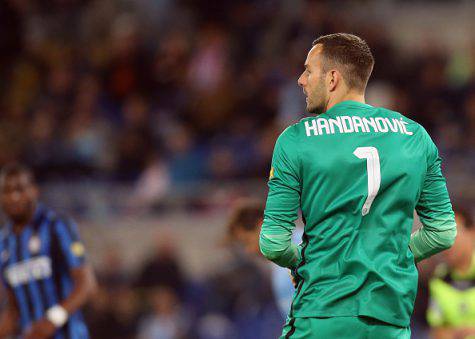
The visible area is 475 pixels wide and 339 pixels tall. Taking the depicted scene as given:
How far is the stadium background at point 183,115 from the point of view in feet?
33.9

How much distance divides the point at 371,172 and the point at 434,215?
0.38 meters

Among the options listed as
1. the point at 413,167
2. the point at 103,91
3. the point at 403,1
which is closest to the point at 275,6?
the point at 403,1

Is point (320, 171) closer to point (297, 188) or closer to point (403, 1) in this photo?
point (297, 188)

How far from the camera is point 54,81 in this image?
12.6m

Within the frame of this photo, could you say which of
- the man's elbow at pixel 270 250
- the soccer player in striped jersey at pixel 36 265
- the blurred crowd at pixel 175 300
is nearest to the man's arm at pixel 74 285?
the soccer player in striped jersey at pixel 36 265

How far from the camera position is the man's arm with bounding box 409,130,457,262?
3578 mm

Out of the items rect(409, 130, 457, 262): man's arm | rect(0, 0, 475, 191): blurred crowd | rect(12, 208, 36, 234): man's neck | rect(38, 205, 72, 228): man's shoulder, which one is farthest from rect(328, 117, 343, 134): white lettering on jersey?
rect(0, 0, 475, 191): blurred crowd

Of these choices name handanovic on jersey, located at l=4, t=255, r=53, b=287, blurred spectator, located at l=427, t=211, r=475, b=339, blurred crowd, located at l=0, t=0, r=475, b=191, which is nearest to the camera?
blurred spectator, located at l=427, t=211, r=475, b=339

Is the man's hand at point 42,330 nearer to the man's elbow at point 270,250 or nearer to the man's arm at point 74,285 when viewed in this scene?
the man's arm at point 74,285

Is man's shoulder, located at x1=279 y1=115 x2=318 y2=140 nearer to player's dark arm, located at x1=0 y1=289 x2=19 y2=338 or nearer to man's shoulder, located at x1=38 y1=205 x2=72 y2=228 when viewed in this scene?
man's shoulder, located at x1=38 y1=205 x2=72 y2=228

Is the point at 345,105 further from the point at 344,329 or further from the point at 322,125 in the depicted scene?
the point at 344,329

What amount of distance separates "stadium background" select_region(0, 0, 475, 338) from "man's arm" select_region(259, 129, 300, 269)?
5.77 m

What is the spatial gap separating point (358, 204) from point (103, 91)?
9.26 meters

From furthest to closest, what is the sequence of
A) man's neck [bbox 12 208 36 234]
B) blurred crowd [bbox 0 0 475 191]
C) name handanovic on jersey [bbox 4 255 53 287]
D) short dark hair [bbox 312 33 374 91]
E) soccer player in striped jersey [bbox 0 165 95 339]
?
blurred crowd [bbox 0 0 475 191]
man's neck [bbox 12 208 36 234]
name handanovic on jersey [bbox 4 255 53 287]
soccer player in striped jersey [bbox 0 165 95 339]
short dark hair [bbox 312 33 374 91]
